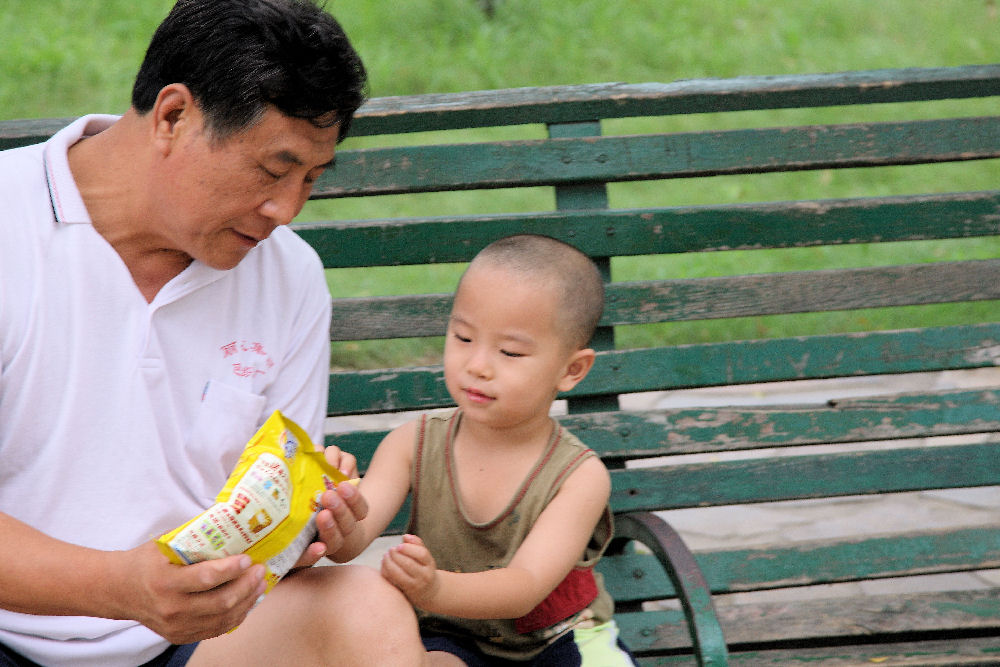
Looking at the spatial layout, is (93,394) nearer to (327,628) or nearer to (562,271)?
(327,628)

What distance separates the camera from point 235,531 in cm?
158

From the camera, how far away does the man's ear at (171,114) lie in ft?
6.07

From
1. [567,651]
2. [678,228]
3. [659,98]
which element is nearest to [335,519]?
[567,651]

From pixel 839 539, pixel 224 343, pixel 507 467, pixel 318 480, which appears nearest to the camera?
pixel 318 480

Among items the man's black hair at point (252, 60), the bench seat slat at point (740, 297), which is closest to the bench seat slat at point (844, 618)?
the bench seat slat at point (740, 297)

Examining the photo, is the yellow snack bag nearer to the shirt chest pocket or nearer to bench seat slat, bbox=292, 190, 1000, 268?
the shirt chest pocket

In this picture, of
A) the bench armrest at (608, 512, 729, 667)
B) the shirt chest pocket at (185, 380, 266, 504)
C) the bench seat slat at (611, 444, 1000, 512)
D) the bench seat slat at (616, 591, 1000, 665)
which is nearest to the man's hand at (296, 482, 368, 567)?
the shirt chest pocket at (185, 380, 266, 504)

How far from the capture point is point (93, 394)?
189 centimetres

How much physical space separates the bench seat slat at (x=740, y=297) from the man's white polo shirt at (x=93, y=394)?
0.61 metres

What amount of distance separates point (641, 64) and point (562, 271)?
524 centimetres

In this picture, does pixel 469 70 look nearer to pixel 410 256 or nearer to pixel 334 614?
pixel 410 256

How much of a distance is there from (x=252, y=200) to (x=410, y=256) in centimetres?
77

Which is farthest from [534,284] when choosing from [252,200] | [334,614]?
[334,614]

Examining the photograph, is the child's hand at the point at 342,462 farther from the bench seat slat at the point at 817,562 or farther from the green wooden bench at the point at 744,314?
the bench seat slat at the point at 817,562
